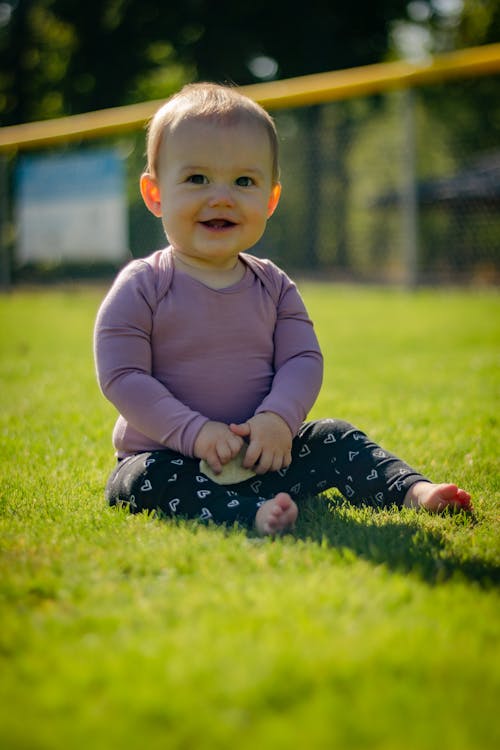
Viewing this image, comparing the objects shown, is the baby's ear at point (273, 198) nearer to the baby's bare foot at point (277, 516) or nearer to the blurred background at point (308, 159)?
the baby's bare foot at point (277, 516)

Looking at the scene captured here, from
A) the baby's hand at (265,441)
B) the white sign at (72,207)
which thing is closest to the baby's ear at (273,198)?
the baby's hand at (265,441)

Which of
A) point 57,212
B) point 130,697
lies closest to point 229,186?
point 130,697

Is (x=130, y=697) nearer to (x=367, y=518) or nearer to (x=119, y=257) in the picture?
(x=367, y=518)

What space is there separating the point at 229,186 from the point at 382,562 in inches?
33.8

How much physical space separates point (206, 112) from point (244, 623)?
1.08 meters

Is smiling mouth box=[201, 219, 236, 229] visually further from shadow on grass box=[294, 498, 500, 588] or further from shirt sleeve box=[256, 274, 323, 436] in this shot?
shadow on grass box=[294, 498, 500, 588]

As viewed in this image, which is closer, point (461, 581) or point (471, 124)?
point (461, 581)

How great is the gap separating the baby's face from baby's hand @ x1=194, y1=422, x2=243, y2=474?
1.37 feet

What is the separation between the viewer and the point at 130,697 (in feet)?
2.84

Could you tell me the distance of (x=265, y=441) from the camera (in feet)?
5.26

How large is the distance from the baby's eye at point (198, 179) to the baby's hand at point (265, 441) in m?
0.50

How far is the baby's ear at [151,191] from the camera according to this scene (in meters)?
1.79

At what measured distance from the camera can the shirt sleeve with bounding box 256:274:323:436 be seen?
1.69 meters

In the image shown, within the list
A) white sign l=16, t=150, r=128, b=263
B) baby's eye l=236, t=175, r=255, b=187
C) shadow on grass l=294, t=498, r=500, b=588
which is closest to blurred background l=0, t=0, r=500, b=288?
white sign l=16, t=150, r=128, b=263
